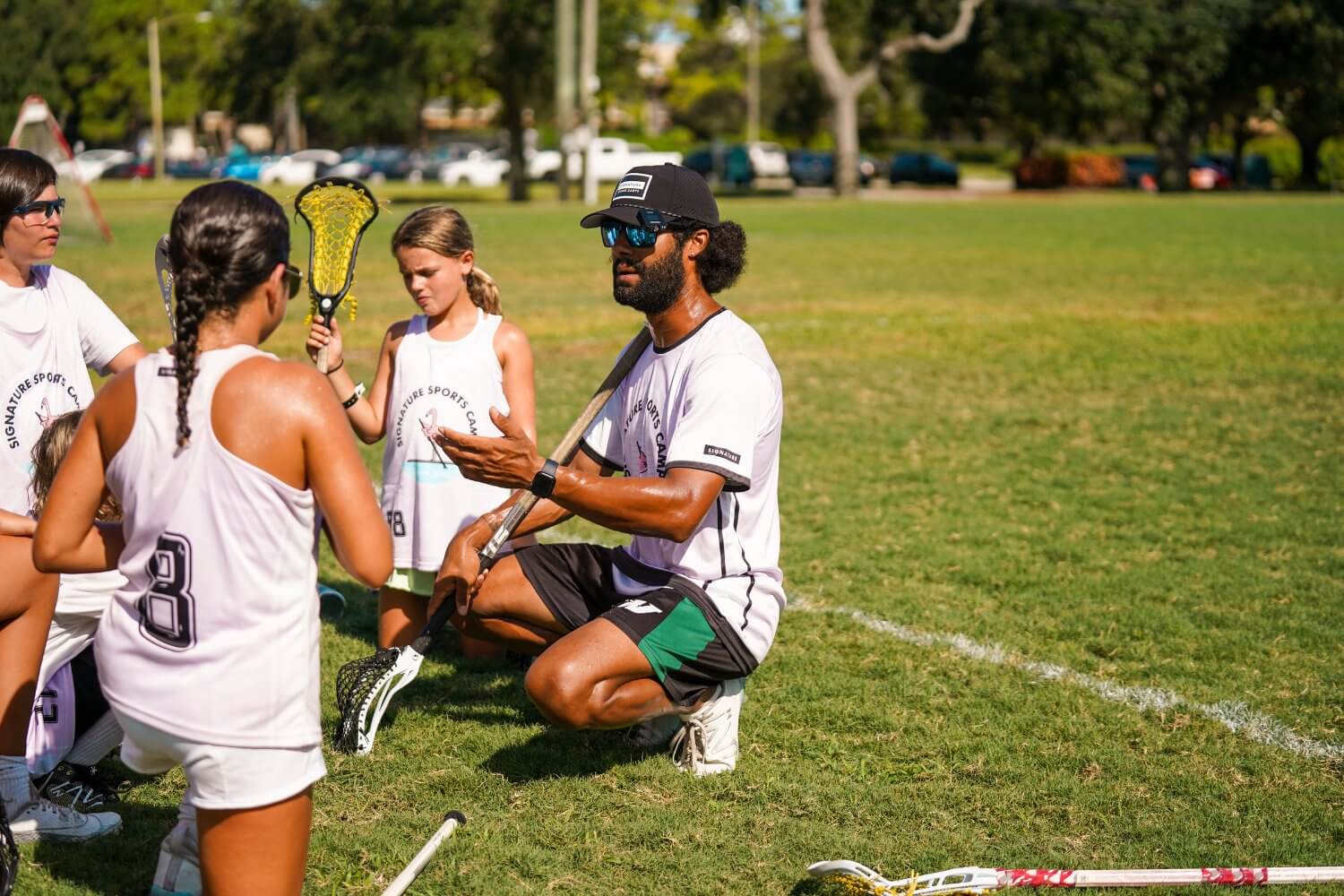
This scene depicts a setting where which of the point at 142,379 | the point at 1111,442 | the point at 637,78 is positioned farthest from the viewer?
the point at 637,78

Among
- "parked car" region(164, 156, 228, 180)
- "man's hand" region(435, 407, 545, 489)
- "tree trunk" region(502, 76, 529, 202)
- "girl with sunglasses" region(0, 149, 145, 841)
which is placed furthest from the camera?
"parked car" region(164, 156, 228, 180)

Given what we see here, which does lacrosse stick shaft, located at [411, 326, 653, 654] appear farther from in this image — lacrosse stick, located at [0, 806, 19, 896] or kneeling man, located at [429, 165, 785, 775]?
lacrosse stick, located at [0, 806, 19, 896]

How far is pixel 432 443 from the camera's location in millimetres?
5230

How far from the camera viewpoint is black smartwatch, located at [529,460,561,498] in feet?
12.7

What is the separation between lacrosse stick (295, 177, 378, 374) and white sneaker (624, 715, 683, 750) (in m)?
1.59

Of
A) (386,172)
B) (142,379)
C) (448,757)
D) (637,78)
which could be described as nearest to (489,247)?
(448,757)

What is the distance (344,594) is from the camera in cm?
645

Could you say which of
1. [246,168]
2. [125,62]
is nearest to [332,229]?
[246,168]

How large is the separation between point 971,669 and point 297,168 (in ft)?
183

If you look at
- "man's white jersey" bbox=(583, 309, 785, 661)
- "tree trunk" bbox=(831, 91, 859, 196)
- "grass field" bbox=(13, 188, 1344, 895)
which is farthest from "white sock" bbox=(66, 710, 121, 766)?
"tree trunk" bbox=(831, 91, 859, 196)

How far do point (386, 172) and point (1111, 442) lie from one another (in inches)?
2247

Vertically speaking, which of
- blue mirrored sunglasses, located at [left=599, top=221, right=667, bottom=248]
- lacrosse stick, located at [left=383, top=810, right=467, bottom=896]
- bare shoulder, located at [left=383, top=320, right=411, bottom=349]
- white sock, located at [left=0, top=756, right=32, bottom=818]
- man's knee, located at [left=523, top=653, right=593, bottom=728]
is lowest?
lacrosse stick, located at [left=383, top=810, right=467, bottom=896]

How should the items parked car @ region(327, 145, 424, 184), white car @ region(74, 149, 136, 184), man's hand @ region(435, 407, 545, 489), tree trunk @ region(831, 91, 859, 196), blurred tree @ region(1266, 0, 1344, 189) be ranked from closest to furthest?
man's hand @ region(435, 407, 545, 489)
tree trunk @ region(831, 91, 859, 196)
blurred tree @ region(1266, 0, 1344, 189)
white car @ region(74, 149, 136, 184)
parked car @ region(327, 145, 424, 184)

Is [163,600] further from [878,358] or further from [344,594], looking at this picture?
[878,358]
